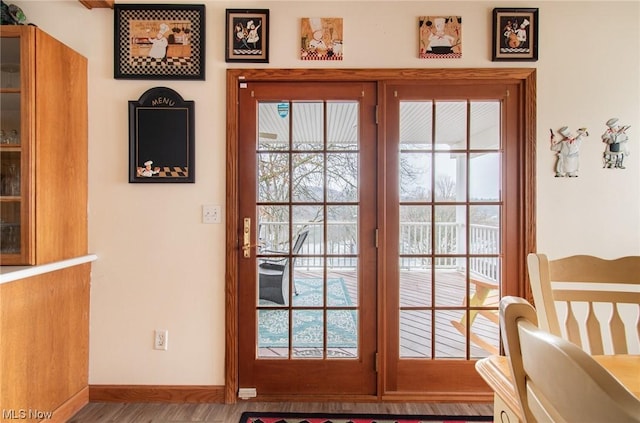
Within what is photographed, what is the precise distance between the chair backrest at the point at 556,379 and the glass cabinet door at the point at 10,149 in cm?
224

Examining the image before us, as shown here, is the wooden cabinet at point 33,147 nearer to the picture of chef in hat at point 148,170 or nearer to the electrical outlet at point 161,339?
the picture of chef in hat at point 148,170

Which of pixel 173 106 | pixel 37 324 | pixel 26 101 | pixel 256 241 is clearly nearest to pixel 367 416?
pixel 256 241

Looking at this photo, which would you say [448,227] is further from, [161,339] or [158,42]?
[158,42]

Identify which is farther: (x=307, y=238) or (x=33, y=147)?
(x=307, y=238)

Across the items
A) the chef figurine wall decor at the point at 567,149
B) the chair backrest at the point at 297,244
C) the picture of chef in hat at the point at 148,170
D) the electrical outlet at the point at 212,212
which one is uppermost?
the chef figurine wall decor at the point at 567,149

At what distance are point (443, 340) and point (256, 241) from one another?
4.61ft

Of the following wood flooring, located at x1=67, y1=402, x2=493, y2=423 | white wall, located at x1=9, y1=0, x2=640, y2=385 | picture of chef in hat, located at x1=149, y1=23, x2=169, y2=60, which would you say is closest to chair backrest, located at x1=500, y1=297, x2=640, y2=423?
wood flooring, located at x1=67, y1=402, x2=493, y2=423

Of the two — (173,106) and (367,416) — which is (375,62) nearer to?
(173,106)

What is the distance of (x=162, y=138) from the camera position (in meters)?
2.14

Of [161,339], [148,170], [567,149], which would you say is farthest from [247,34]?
[567,149]

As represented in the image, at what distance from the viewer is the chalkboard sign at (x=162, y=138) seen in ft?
7.01

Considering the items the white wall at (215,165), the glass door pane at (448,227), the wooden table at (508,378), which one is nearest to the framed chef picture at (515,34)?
the white wall at (215,165)

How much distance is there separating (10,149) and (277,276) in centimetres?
164

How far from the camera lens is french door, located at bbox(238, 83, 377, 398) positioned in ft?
7.20
